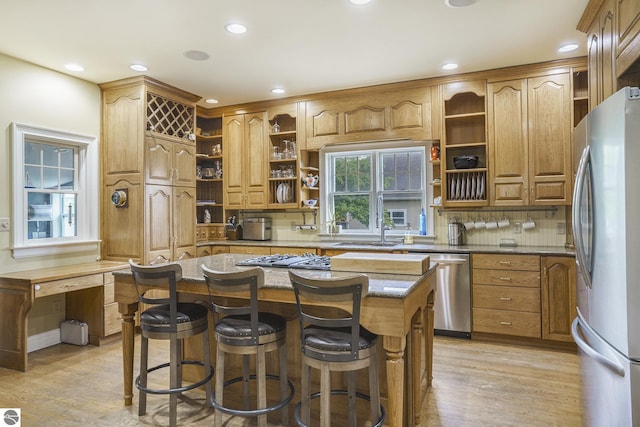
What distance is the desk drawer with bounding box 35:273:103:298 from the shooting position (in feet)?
11.3

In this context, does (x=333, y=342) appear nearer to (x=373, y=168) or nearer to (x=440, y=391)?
(x=440, y=391)

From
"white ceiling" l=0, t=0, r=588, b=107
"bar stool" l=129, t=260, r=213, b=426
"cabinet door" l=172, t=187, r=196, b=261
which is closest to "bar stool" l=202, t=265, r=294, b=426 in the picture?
"bar stool" l=129, t=260, r=213, b=426

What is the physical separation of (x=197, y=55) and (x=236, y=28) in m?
0.72

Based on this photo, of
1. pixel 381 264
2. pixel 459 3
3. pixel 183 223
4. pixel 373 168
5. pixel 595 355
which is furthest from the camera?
pixel 373 168

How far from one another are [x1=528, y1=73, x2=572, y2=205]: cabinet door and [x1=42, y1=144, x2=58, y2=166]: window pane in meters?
4.98

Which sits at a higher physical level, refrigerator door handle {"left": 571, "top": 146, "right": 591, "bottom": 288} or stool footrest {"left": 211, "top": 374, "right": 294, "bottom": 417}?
refrigerator door handle {"left": 571, "top": 146, "right": 591, "bottom": 288}

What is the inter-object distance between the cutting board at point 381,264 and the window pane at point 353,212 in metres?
2.58

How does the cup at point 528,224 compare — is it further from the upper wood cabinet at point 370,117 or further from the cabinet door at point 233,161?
the cabinet door at point 233,161

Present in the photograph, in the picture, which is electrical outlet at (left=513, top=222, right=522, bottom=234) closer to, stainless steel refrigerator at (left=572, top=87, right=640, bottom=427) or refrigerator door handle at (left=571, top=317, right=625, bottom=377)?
refrigerator door handle at (left=571, top=317, right=625, bottom=377)

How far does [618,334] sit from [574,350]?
8.21 feet

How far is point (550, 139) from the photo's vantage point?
400 centimetres

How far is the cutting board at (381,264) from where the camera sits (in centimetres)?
238

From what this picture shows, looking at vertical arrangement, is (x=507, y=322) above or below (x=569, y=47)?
below

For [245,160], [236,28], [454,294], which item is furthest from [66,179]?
[454,294]
